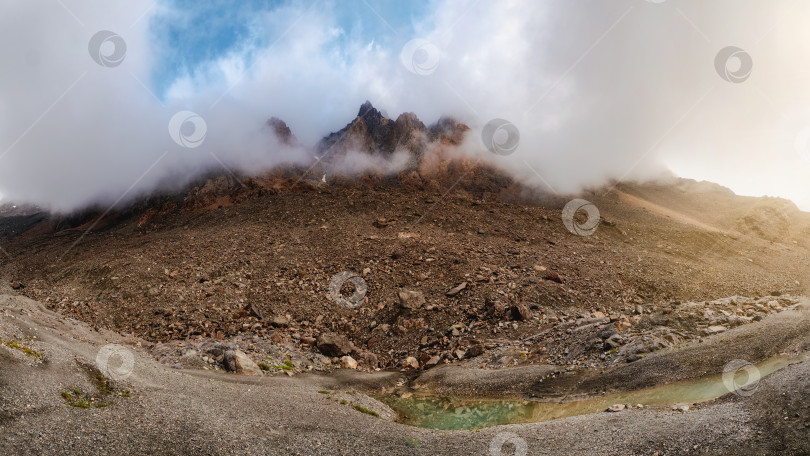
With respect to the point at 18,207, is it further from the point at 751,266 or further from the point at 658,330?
the point at 751,266

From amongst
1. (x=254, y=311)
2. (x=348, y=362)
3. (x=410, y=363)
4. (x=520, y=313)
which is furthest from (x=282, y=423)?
(x=520, y=313)

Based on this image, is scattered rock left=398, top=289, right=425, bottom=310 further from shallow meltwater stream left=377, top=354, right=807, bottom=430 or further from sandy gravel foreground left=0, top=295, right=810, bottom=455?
sandy gravel foreground left=0, top=295, right=810, bottom=455

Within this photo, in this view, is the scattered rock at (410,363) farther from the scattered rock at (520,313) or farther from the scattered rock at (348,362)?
the scattered rock at (520,313)

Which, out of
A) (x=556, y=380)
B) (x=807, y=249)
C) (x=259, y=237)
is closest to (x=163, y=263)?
(x=259, y=237)

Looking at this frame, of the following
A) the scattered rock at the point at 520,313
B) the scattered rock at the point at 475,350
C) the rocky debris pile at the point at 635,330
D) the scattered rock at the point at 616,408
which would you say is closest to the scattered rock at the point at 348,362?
the scattered rock at the point at 475,350

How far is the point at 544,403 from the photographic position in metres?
22.9

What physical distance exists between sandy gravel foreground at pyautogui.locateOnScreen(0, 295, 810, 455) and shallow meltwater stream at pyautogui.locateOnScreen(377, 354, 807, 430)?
1719 millimetres

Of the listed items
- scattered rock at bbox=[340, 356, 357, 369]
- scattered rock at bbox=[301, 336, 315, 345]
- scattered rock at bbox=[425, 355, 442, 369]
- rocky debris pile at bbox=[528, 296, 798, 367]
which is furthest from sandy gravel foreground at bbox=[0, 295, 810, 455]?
scattered rock at bbox=[301, 336, 315, 345]

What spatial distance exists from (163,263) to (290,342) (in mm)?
20251

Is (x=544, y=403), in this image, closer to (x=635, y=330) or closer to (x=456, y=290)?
(x=635, y=330)

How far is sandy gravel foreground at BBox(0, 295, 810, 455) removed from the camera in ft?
43.1

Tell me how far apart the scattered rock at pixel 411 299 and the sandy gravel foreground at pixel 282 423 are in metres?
14.0

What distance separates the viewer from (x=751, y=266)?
176 feet

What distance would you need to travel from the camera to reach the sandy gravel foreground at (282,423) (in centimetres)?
1313
